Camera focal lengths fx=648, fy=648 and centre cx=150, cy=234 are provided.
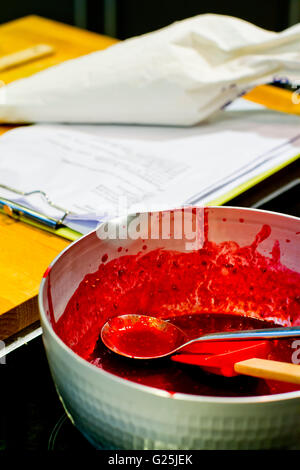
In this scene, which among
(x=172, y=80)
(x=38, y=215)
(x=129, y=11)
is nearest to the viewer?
(x=38, y=215)

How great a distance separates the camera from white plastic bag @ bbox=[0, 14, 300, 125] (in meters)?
1.08

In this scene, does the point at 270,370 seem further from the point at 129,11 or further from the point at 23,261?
the point at 129,11

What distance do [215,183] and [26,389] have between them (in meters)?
0.41

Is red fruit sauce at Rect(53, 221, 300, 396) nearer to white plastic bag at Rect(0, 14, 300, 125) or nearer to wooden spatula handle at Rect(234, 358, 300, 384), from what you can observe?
wooden spatula handle at Rect(234, 358, 300, 384)

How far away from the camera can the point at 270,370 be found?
523 millimetres

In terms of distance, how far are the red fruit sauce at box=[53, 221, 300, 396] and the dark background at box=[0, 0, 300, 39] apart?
6.52 ft

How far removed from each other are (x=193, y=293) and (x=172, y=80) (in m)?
0.48

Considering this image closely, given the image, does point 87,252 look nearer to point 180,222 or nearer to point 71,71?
point 180,222

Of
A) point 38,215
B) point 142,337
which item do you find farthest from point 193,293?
point 38,215

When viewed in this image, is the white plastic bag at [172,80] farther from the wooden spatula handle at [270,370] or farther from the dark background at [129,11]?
the dark background at [129,11]

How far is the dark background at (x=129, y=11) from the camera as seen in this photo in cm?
251

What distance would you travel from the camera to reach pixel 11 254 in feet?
2.60

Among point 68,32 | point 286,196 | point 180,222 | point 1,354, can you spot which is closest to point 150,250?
point 180,222

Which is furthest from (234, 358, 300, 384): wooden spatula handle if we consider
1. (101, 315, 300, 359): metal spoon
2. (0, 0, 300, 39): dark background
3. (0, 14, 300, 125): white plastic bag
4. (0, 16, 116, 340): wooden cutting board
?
(0, 0, 300, 39): dark background
